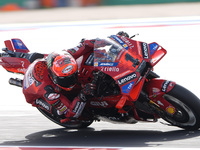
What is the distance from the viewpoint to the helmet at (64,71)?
4930 millimetres

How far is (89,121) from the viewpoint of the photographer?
5.93m

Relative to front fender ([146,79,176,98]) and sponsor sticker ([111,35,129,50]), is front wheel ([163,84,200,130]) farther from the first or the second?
sponsor sticker ([111,35,129,50])

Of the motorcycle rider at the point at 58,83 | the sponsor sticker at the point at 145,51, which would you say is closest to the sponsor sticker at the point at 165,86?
the sponsor sticker at the point at 145,51

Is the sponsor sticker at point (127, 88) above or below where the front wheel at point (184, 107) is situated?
above

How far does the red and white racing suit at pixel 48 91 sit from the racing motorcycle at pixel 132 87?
0.58ft

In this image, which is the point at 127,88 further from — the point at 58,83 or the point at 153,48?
the point at 58,83

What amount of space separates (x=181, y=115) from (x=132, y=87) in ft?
2.95

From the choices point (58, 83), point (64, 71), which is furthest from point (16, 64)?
point (64, 71)

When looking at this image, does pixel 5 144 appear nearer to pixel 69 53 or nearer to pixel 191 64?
pixel 69 53

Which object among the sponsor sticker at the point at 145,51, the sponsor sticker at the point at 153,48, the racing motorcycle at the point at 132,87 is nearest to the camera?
the racing motorcycle at the point at 132,87

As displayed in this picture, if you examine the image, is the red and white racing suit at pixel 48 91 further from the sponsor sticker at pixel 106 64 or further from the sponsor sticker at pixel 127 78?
the sponsor sticker at pixel 127 78

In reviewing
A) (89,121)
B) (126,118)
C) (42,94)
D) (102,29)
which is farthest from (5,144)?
(102,29)

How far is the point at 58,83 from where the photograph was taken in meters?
5.05

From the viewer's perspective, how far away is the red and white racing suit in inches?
202
